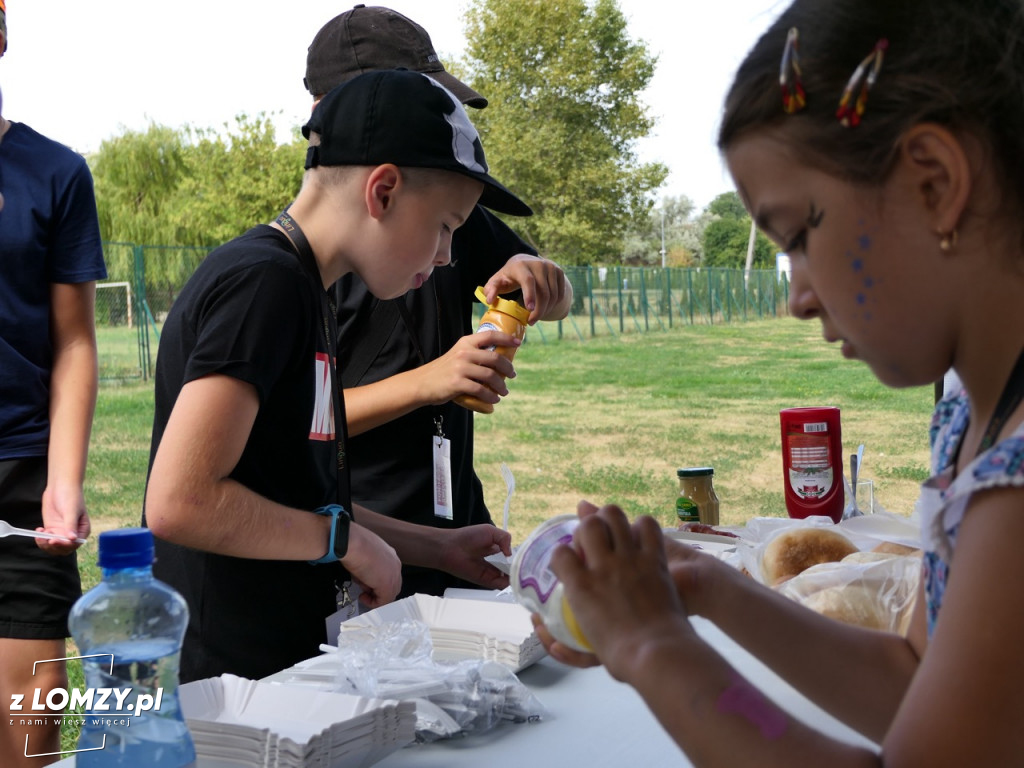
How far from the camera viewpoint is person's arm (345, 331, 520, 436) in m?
1.97

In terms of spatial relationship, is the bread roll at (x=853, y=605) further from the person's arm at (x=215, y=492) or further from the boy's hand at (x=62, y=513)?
the boy's hand at (x=62, y=513)

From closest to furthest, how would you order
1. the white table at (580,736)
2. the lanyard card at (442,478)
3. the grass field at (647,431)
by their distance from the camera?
the white table at (580,736) → the lanyard card at (442,478) → the grass field at (647,431)

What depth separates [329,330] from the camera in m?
1.76

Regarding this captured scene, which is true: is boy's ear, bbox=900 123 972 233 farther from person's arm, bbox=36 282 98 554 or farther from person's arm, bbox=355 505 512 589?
person's arm, bbox=36 282 98 554

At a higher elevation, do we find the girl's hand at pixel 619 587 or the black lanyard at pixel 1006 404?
the black lanyard at pixel 1006 404

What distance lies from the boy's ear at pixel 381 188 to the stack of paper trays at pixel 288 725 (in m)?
0.83

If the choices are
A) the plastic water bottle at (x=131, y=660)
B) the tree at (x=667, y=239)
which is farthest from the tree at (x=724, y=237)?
the plastic water bottle at (x=131, y=660)

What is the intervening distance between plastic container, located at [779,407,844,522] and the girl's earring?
1531mm

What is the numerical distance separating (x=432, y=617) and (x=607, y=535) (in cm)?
74

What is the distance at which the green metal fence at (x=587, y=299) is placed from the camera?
1493 cm

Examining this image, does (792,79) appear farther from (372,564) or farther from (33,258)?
(33,258)

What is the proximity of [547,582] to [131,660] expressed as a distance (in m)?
0.49

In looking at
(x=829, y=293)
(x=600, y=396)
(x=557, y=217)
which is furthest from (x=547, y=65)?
(x=829, y=293)

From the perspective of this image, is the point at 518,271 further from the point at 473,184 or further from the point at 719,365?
the point at 719,365
